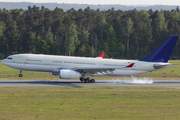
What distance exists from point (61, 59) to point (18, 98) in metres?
16.5

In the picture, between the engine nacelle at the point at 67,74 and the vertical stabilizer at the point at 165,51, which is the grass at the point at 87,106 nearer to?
the engine nacelle at the point at 67,74

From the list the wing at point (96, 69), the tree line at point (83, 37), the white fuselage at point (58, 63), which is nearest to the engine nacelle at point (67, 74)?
the wing at point (96, 69)

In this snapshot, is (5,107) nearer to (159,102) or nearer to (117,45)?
(159,102)

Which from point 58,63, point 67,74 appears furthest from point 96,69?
point 58,63

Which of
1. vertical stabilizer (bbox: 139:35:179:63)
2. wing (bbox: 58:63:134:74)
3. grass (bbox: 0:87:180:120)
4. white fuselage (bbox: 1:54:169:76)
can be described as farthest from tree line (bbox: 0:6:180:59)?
grass (bbox: 0:87:180:120)

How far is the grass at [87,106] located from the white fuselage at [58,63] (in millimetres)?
12664

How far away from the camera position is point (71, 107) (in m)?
22.2

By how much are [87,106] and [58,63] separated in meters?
19.9

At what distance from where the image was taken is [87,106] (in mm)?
22781

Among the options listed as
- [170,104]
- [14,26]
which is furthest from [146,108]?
[14,26]

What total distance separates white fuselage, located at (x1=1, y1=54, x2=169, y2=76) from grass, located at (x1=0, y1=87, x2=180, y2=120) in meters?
12.7

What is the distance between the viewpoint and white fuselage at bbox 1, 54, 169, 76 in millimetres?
41812

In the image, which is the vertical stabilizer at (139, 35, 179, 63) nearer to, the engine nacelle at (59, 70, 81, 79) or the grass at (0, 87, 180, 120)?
the engine nacelle at (59, 70, 81, 79)

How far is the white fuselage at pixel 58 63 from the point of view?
41812 mm
